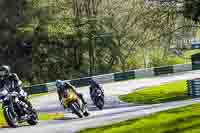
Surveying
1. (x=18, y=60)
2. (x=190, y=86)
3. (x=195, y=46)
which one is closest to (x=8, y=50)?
(x=18, y=60)

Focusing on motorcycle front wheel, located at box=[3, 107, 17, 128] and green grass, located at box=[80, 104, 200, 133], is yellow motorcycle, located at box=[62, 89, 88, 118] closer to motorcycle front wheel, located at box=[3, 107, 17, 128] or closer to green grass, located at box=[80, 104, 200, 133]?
motorcycle front wheel, located at box=[3, 107, 17, 128]

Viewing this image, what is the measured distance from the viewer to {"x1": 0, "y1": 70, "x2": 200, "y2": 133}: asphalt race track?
714 inches

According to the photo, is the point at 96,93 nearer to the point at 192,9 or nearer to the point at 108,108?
the point at 108,108

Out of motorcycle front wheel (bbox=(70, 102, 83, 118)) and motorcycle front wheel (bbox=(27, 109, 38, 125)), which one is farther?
motorcycle front wheel (bbox=(70, 102, 83, 118))

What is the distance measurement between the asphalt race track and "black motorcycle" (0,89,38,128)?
0.36 m

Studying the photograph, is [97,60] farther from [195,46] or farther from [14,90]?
[14,90]

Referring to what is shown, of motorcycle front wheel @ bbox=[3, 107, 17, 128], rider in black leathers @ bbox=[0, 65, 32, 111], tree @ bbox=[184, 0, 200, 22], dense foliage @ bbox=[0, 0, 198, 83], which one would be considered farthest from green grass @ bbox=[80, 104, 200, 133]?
dense foliage @ bbox=[0, 0, 198, 83]

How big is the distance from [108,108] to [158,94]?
817 cm

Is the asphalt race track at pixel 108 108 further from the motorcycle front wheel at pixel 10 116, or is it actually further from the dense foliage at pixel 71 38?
the dense foliage at pixel 71 38

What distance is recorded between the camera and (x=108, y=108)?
96.5 feet

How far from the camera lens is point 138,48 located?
6425cm

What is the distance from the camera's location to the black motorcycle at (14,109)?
18469 millimetres

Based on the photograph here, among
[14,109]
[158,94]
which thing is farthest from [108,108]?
[14,109]

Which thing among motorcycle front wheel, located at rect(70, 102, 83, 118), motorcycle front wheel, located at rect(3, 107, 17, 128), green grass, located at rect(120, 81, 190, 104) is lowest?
green grass, located at rect(120, 81, 190, 104)
